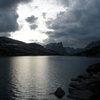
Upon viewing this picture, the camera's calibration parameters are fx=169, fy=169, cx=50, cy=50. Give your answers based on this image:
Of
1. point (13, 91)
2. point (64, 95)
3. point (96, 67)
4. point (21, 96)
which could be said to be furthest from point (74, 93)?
point (96, 67)

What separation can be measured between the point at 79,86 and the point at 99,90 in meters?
14.7

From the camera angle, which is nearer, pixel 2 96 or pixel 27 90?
pixel 2 96

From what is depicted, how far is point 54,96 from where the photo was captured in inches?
1882

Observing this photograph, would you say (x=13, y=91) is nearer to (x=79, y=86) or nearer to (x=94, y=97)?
(x=79, y=86)

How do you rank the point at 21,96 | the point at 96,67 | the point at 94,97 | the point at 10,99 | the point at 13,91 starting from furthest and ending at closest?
1. the point at 96,67
2. the point at 13,91
3. the point at 21,96
4. the point at 10,99
5. the point at 94,97

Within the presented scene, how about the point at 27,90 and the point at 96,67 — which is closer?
the point at 27,90

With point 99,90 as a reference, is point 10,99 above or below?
below

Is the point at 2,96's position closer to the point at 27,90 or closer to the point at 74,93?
the point at 27,90

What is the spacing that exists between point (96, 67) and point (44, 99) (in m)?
59.1

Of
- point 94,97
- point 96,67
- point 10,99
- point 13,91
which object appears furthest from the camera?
point 96,67

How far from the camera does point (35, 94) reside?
50.4 meters

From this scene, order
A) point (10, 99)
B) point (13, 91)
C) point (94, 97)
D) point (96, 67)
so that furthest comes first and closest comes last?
1. point (96, 67)
2. point (13, 91)
3. point (10, 99)
4. point (94, 97)

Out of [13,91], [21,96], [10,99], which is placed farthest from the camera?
[13,91]

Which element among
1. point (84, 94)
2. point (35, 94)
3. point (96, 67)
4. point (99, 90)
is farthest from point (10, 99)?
point (96, 67)
